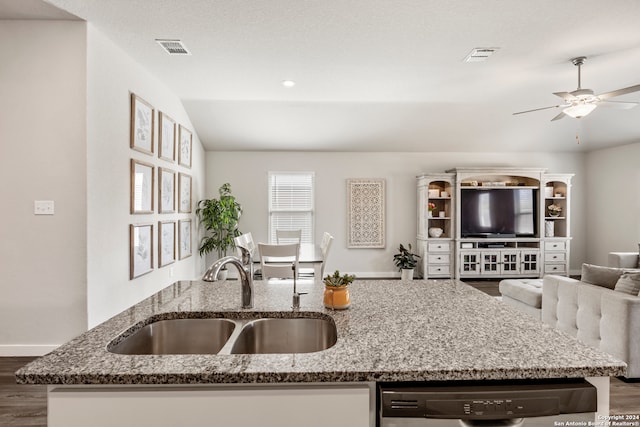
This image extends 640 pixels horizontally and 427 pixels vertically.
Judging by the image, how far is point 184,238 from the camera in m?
5.13

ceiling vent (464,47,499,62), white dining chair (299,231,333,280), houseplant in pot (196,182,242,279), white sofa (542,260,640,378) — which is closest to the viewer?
white sofa (542,260,640,378)

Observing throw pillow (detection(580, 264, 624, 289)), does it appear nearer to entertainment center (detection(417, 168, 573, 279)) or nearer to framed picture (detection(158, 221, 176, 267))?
entertainment center (detection(417, 168, 573, 279))

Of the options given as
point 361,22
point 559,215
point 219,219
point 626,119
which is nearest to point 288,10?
point 361,22

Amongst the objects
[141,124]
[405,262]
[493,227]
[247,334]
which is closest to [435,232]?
[405,262]

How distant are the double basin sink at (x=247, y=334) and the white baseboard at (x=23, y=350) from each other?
224 cm

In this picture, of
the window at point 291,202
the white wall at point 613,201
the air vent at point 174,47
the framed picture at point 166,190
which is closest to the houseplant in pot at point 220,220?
the window at point 291,202

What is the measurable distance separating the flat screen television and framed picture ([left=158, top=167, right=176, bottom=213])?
187 inches

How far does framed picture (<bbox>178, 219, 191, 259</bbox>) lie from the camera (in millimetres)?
4949

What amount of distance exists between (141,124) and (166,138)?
68cm

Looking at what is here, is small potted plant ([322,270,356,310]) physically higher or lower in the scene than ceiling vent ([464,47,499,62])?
lower

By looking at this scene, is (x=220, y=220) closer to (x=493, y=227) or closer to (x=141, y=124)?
(x=141, y=124)

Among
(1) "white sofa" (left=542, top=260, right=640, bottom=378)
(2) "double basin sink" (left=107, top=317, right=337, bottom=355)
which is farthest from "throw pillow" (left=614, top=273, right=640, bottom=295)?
(2) "double basin sink" (left=107, top=317, right=337, bottom=355)

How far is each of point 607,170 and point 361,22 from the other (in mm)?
5945

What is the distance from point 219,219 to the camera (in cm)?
573
